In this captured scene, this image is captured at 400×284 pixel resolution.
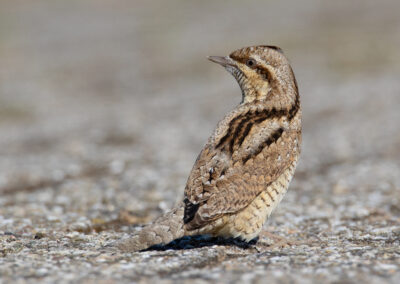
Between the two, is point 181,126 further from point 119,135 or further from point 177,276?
point 177,276

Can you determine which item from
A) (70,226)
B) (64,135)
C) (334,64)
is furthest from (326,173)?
(334,64)

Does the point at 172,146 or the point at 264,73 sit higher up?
the point at 264,73

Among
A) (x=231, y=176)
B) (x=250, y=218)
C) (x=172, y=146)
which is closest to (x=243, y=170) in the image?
(x=231, y=176)

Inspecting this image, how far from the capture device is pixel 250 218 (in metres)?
5.71

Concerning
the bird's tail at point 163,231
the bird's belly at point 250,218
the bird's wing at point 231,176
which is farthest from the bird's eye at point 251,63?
the bird's tail at point 163,231

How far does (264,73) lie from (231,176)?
1481 mm

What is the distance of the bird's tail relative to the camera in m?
5.76

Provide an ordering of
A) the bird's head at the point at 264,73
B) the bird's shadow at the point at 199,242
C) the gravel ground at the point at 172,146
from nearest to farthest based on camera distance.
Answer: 1. the gravel ground at the point at 172,146
2. the bird's shadow at the point at 199,242
3. the bird's head at the point at 264,73

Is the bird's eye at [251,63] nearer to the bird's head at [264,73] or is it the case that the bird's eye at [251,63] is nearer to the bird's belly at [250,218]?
the bird's head at [264,73]

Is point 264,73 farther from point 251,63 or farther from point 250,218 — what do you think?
point 250,218

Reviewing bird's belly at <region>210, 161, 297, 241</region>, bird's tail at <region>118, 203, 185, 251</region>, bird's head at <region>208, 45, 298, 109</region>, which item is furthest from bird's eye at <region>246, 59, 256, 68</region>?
bird's tail at <region>118, 203, 185, 251</region>

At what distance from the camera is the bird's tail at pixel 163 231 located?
18.9 ft

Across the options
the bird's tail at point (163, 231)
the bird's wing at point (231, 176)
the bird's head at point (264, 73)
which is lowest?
Result: the bird's tail at point (163, 231)

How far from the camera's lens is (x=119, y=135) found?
1541 cm
